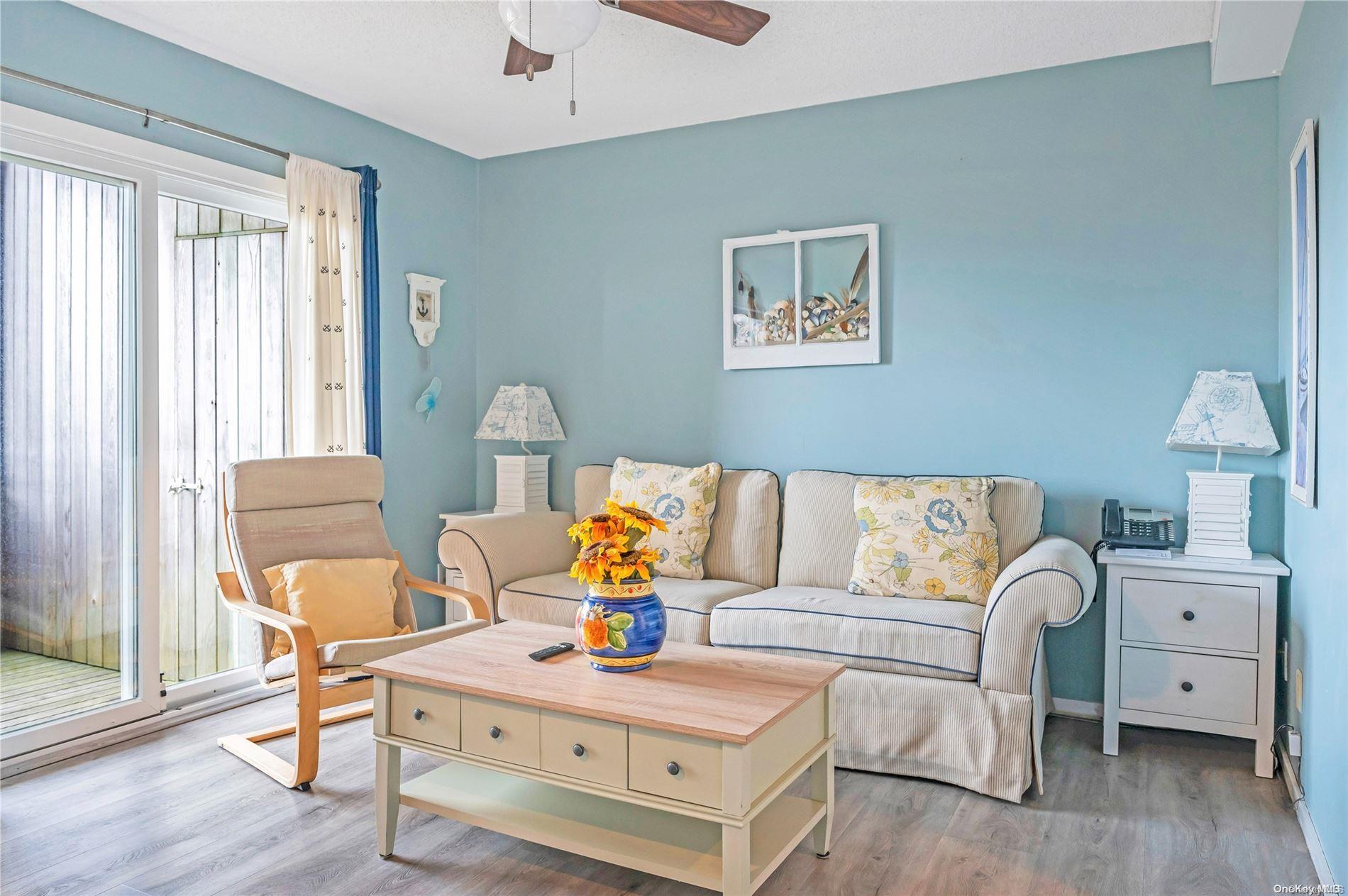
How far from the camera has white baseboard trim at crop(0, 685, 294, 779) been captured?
2848mm

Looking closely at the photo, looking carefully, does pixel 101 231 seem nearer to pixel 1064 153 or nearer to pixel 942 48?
pixel 942 48

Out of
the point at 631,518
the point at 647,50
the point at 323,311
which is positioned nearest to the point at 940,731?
the point at 631,518

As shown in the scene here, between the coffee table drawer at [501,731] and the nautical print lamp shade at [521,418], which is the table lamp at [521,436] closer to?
the nautical print lamp shade at [521,418]

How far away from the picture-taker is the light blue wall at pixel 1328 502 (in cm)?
200

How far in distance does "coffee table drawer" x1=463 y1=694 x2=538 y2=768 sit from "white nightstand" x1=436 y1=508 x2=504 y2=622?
167cm

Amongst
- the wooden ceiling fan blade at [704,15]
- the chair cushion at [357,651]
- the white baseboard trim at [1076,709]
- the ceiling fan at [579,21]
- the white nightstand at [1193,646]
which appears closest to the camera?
the ceiling fan at [579,21]

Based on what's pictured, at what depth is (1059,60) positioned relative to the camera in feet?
11.3

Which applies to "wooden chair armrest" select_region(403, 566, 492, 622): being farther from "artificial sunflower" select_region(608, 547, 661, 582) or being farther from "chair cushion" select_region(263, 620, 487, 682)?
"artificial sunflower" select_region(608, 547, 661, 582)

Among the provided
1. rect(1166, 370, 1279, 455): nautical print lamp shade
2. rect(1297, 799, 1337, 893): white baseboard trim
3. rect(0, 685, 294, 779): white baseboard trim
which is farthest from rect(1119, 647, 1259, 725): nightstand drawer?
rect(0, 685, 294, 779): white baseboard trim

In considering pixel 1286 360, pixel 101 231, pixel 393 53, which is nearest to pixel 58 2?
pixel 101 231

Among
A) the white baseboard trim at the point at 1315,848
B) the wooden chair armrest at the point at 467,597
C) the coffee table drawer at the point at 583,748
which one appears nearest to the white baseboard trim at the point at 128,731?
the wooden chair armrest at the point at 467,597

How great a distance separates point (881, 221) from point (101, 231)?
3.00 metres

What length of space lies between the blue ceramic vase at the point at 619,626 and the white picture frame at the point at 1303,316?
72.2 inches

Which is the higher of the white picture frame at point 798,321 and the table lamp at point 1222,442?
the white picture frame at point 798,321
